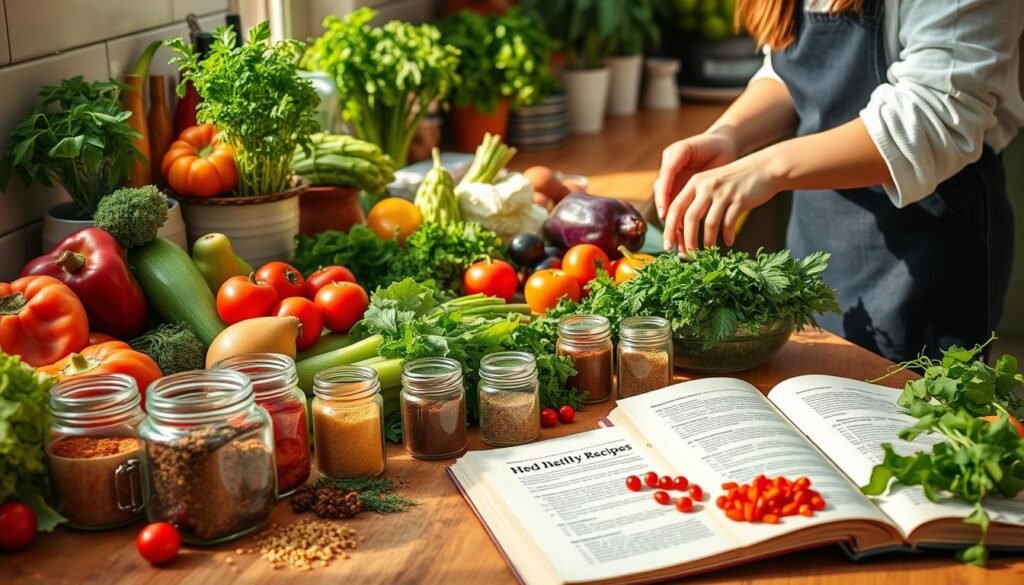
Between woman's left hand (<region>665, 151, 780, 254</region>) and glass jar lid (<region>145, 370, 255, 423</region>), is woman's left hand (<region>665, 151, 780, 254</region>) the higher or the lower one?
the higher one

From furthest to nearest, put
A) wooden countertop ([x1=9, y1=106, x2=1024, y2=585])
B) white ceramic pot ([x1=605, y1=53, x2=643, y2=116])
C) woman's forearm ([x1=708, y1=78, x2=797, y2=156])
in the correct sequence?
1. white ceramic pot ([x1=605, y1=53, x2=643, y2=116])
2. woman's forearm ([x1=708, y1=78, x2=797, y2=156])
3. wooden countertop ([x1=9, y1=106, x2=1024, y2=585])

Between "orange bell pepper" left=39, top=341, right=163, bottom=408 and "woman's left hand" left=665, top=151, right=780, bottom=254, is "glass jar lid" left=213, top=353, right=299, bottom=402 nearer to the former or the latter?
"orange bell pepper" left=39, top=341, right=163, bottom=408

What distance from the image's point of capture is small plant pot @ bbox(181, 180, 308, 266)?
6.12 feet

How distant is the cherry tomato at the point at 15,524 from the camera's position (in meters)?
1.19

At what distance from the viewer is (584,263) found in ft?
6.36

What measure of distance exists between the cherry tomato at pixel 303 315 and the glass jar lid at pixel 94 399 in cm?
35

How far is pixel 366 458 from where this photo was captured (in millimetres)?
1375

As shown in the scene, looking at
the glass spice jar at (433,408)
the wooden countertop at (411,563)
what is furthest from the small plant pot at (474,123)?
the wooden countertop at (411,563)

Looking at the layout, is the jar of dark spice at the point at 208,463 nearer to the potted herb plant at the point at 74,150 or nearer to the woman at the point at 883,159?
the potted herb plant at the point at 74,150

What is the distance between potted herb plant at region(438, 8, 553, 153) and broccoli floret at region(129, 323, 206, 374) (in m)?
1.61

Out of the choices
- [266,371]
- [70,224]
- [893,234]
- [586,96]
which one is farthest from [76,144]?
[586,96]

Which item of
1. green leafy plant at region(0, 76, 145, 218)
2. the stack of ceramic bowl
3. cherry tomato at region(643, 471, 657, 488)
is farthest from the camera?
the stack of ceramic bowl

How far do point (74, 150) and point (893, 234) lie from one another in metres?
1.46

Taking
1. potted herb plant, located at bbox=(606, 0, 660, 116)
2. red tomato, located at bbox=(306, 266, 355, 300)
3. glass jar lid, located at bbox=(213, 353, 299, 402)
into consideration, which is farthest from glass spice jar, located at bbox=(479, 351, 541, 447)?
potted herb plant, located at bbox=(606, 0, 660, 116)
